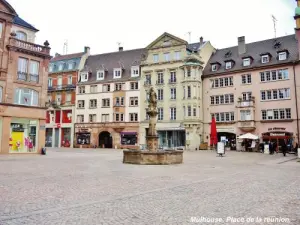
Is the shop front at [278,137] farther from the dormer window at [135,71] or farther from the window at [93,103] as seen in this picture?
the window at [93,103]

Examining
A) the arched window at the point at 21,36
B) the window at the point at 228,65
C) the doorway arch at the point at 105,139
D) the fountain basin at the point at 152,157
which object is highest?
the window at the point at 228,65

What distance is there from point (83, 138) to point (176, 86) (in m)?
20.2

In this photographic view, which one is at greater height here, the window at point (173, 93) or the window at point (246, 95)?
the window at point (173, 93)

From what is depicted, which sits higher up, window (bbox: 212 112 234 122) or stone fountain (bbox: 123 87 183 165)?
window (bbox: 212 112 234 122)

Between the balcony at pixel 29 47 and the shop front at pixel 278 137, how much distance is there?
Answer: 1203 inches

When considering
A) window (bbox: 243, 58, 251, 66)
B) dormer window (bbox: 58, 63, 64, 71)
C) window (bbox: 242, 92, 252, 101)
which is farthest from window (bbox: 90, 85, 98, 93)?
window (bbox: 243, 58, 251, 66)

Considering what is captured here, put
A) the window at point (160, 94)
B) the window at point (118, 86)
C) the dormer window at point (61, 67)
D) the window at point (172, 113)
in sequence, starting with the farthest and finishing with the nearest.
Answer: the dormer window at point (61, 67) < the window at point (118, 86) < the window at point (160, 94) < the window at point (172, 113)

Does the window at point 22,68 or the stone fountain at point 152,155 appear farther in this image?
the window at point 22,68

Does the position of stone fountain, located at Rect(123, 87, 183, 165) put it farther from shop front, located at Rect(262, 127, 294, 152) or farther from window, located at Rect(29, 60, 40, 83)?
shop front, located at Rect(262, 127, 294, 152)

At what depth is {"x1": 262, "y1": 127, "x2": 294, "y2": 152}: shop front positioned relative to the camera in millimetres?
39875

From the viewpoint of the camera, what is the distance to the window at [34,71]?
31.2 meters

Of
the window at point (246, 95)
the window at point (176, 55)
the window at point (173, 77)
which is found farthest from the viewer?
the window at point (176, 55)

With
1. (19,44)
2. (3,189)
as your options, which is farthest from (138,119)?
(3,189)

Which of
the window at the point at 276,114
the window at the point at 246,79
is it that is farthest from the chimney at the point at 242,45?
the window at the point at 276,114
